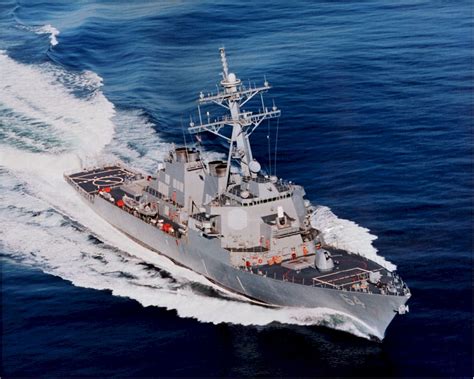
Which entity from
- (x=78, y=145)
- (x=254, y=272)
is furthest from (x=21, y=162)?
(x=254, y=272)

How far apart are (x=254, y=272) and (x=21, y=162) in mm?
29335

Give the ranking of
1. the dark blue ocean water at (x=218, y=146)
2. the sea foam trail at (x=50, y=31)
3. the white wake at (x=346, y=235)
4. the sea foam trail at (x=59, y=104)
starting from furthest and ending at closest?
the sea foam trail at (x=50, y=31) → the sea foam trail at (x=59, y=104) → the white wake at (x=346, y=235) → the dark blue ocean water at (x=218, y=146)

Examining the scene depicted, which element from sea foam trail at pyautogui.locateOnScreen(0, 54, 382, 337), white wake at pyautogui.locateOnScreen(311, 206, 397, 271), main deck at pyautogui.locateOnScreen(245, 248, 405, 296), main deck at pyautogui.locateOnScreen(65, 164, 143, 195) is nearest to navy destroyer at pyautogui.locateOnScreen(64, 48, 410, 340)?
main deck at pyautogui.locateOnScreen(245, 248, 405, 296)

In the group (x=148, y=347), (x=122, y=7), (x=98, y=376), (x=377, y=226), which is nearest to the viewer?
(x=98, y=376)

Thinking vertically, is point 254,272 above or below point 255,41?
below

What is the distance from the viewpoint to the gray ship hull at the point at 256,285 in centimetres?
3903

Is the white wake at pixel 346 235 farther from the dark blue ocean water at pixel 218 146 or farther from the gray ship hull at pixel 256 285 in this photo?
the gray ship hull at pixel 256 285

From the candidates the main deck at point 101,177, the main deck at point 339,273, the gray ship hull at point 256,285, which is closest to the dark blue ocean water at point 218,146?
the gray ship hull at point 256,285

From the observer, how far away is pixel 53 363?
3834 cm

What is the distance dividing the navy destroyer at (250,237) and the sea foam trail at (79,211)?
40.1 inches

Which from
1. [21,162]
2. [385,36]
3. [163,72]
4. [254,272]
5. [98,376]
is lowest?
[98,376]

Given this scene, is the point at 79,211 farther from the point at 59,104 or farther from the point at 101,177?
the point at 59,104

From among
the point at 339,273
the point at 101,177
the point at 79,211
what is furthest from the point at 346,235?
the point at 101,177

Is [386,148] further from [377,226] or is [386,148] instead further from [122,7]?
[122,7]
